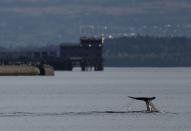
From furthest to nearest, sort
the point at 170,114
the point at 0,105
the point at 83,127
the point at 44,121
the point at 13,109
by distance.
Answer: the point at 0,105 → the point at 13,109 → the point at 170,114 → the point at 44,121 → the point at 83,127

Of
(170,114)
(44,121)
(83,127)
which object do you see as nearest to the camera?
(83,127)

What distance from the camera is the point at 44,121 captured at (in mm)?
58812

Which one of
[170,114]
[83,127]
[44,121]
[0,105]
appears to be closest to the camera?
[83,127]

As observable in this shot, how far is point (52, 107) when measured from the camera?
240ft

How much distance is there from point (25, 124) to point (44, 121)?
212cm

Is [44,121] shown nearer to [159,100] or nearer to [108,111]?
[108,111]

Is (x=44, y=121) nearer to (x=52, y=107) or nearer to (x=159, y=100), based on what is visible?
(x=52, y=107)

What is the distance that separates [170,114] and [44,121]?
29.9 ft

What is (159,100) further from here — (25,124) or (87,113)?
(25,124)

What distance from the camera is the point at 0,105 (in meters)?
75.4

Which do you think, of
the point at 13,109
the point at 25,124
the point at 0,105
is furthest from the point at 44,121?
the point at 0,105

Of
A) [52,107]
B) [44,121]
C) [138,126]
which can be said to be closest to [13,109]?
[52,107]

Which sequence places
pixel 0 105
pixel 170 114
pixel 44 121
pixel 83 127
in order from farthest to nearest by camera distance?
pixel 0 105 → pixel 170 114 → pixel 44 121 → pixel 83 127

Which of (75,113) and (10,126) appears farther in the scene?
(75,113)
